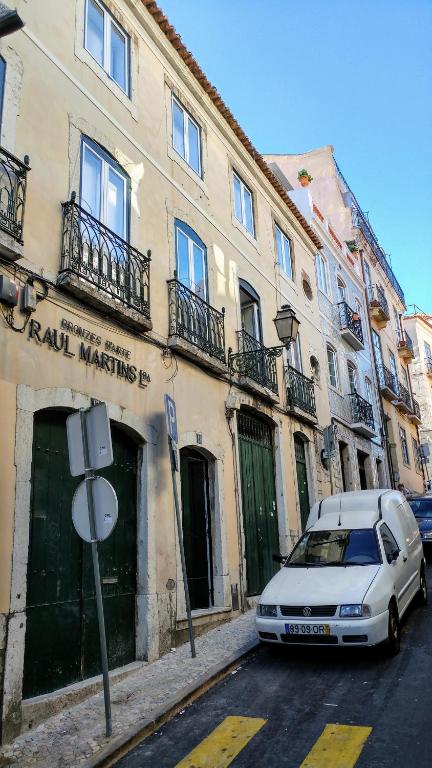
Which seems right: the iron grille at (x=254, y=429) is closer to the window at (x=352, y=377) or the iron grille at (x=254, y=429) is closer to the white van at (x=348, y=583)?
the white van at (x=348, y=583)

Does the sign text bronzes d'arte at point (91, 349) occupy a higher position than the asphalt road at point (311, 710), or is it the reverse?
the sign text bronzes d'arte at point (91, 349)

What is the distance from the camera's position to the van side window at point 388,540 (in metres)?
7.21

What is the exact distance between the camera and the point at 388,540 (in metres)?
7.53

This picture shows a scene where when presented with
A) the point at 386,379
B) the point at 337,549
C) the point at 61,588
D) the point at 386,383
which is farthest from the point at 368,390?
the point at 61,588

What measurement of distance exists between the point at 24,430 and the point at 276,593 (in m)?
3.42

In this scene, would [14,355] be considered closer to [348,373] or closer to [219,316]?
[219,316]

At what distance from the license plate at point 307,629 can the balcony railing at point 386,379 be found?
57.0 ft

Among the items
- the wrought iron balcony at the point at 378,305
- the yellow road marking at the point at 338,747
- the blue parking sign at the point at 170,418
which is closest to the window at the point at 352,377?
the wrought iron balcony at the point at 378,305

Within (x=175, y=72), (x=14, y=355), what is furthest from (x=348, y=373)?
(x=14, y=355)

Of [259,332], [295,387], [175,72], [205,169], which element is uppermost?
[175,72]

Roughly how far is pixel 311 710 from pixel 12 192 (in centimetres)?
569

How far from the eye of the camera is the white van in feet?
19.6

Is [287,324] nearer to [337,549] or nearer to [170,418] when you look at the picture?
[170,418]

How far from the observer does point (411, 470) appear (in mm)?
26391
